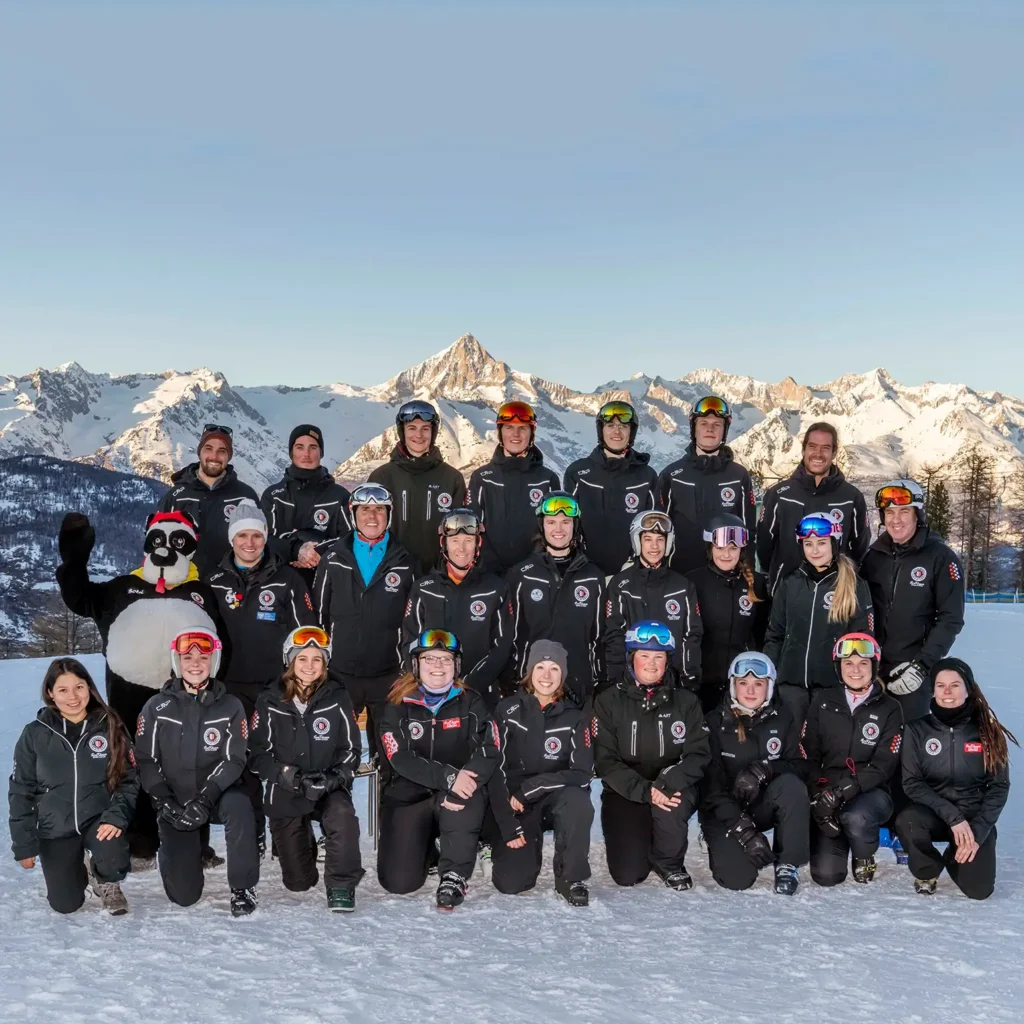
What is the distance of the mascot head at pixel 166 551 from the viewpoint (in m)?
6.47

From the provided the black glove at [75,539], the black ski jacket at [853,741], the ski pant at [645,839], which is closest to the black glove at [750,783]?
the ski pant at [645,839]

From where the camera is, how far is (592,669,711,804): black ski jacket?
20.1 feet

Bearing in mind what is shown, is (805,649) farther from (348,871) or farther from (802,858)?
(348,871)

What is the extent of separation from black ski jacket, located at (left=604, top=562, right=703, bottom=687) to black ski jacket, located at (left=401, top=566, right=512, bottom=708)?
75cm

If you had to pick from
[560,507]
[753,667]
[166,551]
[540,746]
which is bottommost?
[540,746]

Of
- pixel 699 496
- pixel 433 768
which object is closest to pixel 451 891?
pixel 433 768

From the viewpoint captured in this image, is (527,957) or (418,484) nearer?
(527,957)

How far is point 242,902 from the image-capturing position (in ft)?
17.3

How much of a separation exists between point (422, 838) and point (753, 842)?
203cm

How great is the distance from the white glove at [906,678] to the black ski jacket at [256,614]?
413 cm

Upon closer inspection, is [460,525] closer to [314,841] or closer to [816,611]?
[314,841]

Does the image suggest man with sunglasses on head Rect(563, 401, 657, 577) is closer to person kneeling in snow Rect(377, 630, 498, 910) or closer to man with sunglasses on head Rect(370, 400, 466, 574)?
man with sunglasses on head Rect(370, 400, 466, 574)

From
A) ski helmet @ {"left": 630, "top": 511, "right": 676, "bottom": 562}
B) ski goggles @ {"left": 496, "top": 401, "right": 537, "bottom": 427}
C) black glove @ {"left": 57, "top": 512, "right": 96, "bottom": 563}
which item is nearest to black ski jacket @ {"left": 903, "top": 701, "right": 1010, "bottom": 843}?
ski helmet @ {"left": 630, "top": 511, "right": 676, "bottom": 562}

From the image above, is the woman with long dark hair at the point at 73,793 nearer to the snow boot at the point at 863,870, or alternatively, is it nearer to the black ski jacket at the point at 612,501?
the black ski jacket at the point at 612,501
